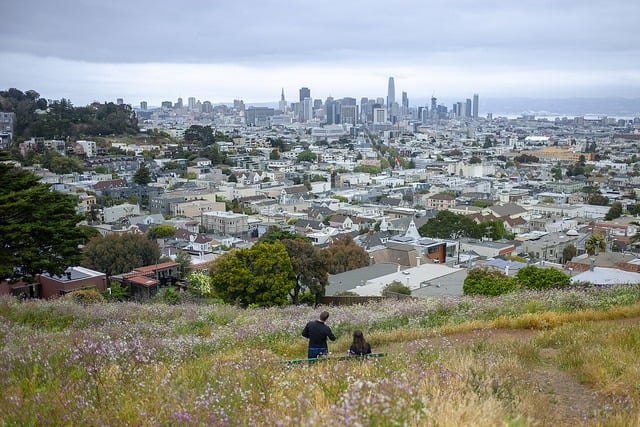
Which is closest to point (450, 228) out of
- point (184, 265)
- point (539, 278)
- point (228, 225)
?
point (228, 225)

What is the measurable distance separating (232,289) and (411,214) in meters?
35.1

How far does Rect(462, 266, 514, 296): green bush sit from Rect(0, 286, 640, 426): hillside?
8.05 meters

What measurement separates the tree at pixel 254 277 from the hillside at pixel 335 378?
8.30 meters

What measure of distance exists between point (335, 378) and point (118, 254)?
939 inches

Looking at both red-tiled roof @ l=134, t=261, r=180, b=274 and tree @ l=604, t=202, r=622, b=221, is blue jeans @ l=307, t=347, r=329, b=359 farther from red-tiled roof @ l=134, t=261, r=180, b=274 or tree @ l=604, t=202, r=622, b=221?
tree @ l=604, t=202, r=622, b=221

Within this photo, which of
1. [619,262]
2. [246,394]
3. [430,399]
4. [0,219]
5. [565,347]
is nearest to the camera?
[430,399]

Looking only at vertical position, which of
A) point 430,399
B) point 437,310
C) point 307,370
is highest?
point 430,399

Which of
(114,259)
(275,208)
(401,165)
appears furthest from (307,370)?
(401,165)

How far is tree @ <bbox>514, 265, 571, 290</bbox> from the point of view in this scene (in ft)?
52.2

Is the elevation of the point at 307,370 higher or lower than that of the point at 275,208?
higher

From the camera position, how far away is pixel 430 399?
3.17 metres

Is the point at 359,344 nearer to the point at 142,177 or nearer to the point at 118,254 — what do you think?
the point at 118,254

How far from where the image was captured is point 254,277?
16016mm

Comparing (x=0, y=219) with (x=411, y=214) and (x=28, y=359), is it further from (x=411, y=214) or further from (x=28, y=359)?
(x=411, y=214)
